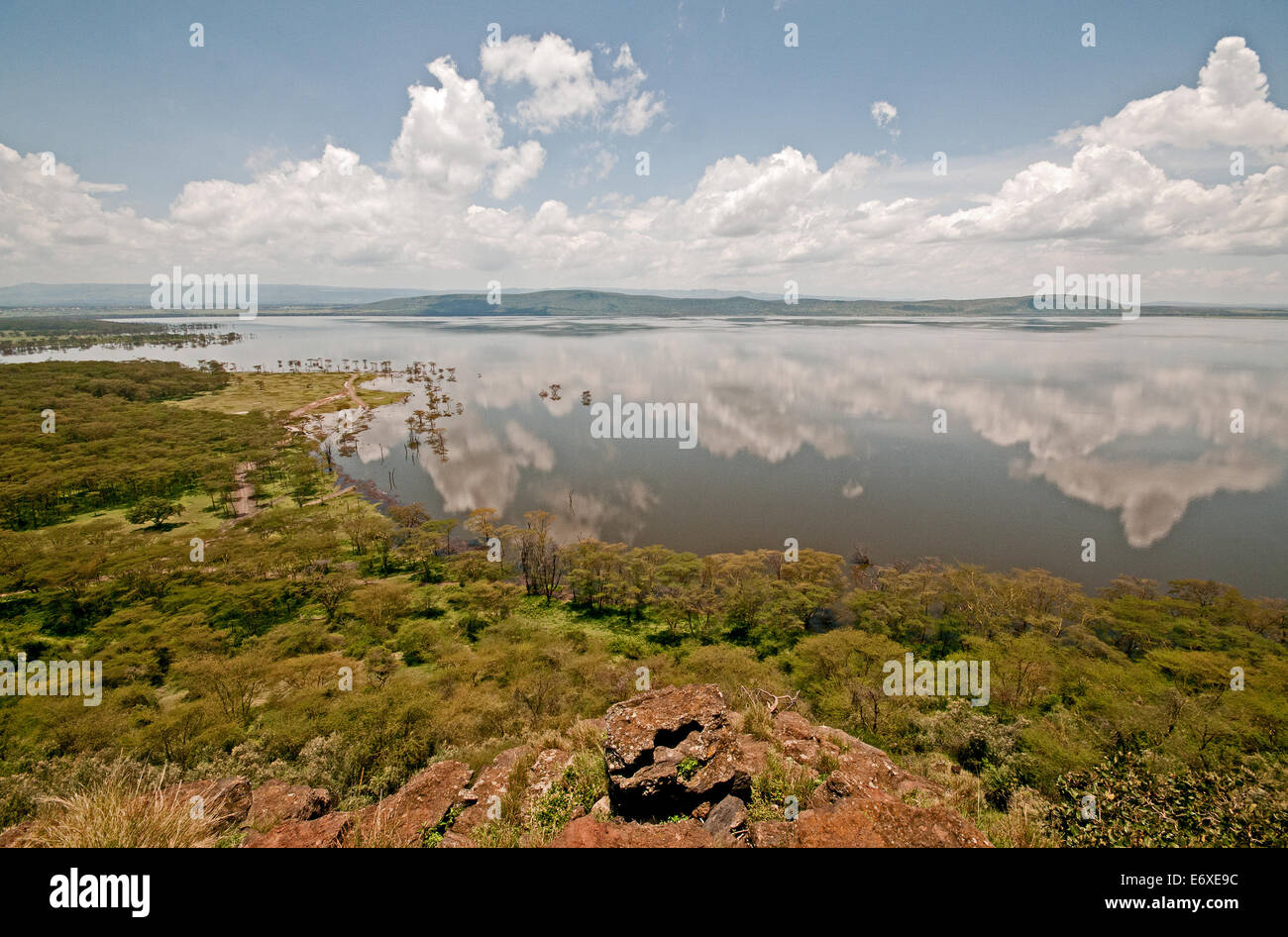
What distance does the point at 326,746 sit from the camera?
56.3 ft

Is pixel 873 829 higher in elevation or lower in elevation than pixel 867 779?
higher

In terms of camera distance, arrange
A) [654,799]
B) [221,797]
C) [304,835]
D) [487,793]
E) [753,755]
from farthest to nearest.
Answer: [753,755]
[487,793]
[221,797]
[654,799]
[304,835]

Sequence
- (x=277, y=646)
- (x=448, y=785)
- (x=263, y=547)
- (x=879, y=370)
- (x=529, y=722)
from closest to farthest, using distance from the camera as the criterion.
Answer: (x=448, y=785), (x=529, y=722), (x=277, y=646), (x=263, y=547), (x=879, y=370)

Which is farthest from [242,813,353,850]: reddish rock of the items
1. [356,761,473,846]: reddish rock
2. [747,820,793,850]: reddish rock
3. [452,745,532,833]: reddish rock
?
[747,820,793,850]: reddish rock

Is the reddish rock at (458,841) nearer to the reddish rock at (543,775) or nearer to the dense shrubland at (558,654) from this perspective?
the reddish rock at (543,775)

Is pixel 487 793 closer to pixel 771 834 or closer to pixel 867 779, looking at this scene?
pixel 771 834

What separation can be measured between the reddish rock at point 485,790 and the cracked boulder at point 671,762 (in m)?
2.82

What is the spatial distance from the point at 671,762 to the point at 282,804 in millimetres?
10049

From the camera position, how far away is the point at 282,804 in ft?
38.9

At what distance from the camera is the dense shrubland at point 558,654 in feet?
52.2

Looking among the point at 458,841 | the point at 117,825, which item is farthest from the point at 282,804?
the point at 117,825
